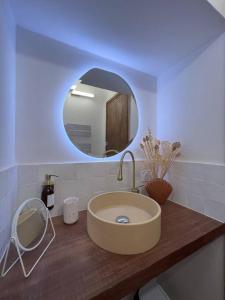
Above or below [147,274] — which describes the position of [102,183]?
above

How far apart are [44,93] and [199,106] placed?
99cm

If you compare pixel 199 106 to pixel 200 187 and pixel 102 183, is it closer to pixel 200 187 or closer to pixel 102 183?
pixel 200 187

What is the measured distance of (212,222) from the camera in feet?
2.91

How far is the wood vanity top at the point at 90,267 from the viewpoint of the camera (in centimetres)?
46

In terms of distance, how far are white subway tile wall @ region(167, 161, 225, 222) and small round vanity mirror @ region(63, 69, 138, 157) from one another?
0.46 m

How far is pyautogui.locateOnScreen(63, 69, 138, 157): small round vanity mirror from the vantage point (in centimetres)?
104

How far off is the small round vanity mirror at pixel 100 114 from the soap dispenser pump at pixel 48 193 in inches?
11.4

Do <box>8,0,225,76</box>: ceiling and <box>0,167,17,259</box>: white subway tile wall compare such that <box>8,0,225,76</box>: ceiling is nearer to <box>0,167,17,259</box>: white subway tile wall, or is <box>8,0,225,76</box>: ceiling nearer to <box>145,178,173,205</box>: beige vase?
<box>0,167,17,259</box>: white subway tile wall

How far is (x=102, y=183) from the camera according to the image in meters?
1.08

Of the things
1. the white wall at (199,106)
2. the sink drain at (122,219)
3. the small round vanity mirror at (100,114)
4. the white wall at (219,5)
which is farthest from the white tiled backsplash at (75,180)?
the white wall at (219,5)

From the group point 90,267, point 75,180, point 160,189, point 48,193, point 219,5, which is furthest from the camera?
point 160,189

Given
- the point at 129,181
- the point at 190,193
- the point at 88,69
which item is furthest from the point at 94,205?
the point at 88,69

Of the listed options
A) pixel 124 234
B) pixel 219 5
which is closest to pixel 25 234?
pixel 124 234

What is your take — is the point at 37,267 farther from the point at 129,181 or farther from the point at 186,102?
the point at 186,102
